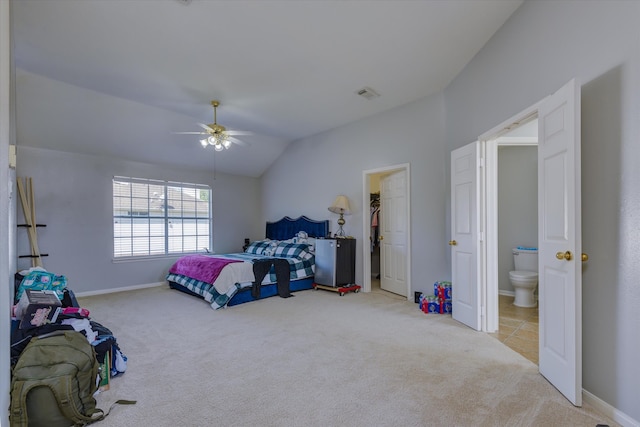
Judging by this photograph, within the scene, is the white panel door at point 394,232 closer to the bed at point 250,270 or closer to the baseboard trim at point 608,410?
the bed at point 250,270

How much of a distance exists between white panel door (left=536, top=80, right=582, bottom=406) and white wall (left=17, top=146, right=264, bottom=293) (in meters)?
5.86

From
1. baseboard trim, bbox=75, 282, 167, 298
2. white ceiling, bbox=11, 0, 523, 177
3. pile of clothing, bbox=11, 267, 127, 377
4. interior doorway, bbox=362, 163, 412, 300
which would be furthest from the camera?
baseboard trim, bbox=75, 282, 167, 298

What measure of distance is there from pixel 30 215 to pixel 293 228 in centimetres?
405

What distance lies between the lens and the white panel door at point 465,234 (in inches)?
125

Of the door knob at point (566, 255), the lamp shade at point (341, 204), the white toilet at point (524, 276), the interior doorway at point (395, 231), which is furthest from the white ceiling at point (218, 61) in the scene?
the white toilet at point (524, 276)

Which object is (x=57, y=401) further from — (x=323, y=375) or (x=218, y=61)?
(x=218, y=61)

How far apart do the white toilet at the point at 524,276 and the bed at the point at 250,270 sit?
9.67 ft

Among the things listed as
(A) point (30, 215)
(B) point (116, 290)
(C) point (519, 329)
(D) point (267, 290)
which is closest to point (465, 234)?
(C) point (519, 329)

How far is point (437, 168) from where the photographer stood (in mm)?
4137

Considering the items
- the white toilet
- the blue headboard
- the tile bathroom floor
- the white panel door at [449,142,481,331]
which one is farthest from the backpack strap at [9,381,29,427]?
the white toilet

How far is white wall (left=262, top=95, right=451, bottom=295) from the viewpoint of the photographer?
4.16m

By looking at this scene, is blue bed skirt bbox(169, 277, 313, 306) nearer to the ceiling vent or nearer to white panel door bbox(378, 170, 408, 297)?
white panel door bbox(378, 170, 408, 297)

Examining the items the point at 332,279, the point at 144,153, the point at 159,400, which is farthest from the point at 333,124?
the point at 159,400

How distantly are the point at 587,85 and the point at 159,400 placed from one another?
3.39 meters
